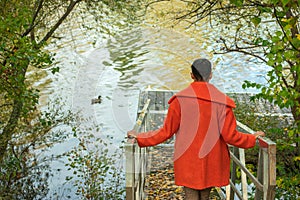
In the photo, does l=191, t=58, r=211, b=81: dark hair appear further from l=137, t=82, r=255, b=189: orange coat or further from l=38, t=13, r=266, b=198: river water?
l=38, t=13, r=266, b=198: river water

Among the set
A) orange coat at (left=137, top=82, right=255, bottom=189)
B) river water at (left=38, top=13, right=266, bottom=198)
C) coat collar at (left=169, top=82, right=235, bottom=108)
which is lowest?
orange coat at (left=137, top=82, right=255, bottom=189)

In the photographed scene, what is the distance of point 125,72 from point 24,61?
34.4 ft

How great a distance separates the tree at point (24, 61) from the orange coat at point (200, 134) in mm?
2515

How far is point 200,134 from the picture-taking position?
2.55 meters

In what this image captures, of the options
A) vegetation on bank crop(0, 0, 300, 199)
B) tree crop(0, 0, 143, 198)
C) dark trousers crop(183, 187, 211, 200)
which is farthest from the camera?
tree crop(0, 0, 143, 198)

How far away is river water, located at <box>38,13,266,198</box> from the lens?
12156 mm

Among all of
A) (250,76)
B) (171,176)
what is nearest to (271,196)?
(171,176)

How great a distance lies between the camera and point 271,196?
2.65 metres

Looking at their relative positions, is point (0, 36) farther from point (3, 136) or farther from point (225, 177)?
point (225, 177)

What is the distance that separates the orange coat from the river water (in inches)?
331

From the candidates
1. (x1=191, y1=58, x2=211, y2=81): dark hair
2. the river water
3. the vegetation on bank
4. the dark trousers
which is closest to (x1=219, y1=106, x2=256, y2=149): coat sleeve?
(x1=191, y1=58, x2=211, y2=81): dark hair

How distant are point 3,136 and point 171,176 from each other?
8.26ft

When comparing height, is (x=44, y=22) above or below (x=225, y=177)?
above

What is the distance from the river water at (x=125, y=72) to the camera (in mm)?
12156
